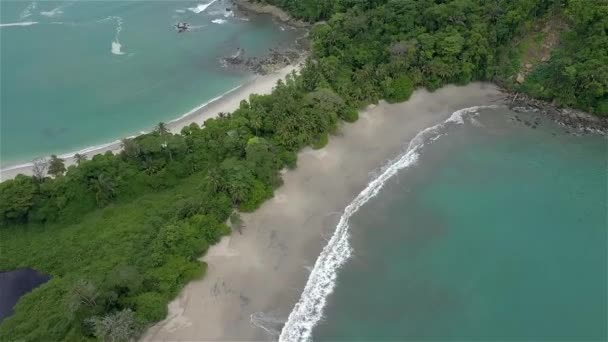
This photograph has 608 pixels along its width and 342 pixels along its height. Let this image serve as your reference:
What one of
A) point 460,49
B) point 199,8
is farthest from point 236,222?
point 199,8

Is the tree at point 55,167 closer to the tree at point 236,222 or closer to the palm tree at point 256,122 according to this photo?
the tree at point 236,222

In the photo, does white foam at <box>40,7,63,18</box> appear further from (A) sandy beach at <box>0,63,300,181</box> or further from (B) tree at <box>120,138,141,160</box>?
(B) tree at <box>120,138,141,160</box>

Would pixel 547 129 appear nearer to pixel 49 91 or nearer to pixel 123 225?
pixel 123 225

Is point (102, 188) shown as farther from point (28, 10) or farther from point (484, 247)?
point (28, 10)

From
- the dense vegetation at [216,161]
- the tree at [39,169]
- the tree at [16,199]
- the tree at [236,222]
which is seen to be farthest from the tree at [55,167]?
the tree at [236,222]

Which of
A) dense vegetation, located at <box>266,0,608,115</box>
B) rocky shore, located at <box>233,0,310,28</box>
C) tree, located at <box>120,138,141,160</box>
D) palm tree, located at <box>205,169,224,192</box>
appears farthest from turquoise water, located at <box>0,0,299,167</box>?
palm tree, located at <box>205,169,224,192</box>

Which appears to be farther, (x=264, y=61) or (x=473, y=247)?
(x=264, y=61)

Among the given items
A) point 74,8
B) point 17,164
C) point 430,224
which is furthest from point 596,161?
A: point 74,8

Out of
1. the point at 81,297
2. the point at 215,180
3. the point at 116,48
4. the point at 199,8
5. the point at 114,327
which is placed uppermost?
the point at 199,8
